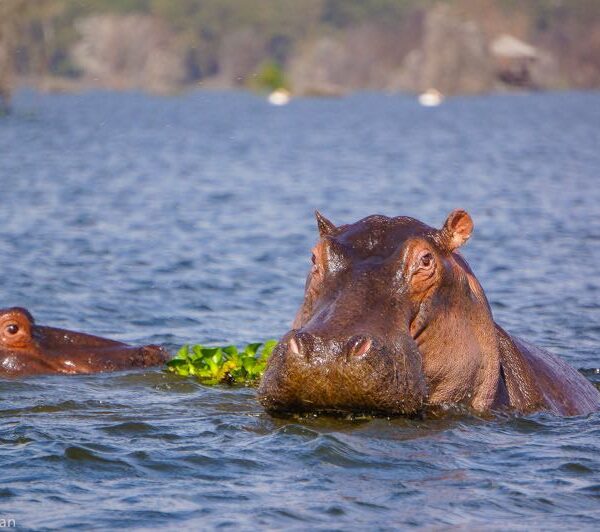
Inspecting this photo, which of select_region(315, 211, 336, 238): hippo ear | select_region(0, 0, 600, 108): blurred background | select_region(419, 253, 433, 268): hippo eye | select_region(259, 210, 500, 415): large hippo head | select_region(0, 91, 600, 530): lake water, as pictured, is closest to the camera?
select_region(0, 91, 600, 530): lake water

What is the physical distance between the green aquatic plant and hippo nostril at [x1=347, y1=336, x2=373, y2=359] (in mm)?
2302

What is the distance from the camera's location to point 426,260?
6168 millimetres

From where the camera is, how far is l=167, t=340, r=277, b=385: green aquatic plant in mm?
7922

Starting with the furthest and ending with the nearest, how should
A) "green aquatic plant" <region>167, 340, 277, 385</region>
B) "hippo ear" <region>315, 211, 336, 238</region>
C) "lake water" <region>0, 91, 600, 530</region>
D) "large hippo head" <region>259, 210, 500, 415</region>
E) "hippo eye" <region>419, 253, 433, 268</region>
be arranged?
"green aquatic plant" <region>167, 340, 277, 385</region> → "hippo ear" <region>315, 211, 336, 238</region> → "hippo eye" <region>419, 253, 433, 268</region> → "large hippo head" <region>259, 210, 500, 415</region> → "lake water" <region>0, 91, 600, 530</region>

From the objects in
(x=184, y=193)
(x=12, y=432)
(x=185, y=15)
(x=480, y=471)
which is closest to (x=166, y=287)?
(x=12, y=432)

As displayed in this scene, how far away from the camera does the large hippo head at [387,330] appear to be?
5.65m

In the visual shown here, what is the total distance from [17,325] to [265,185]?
65.1 feet

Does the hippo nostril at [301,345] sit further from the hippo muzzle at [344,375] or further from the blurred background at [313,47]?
the blurred background at [313,47]

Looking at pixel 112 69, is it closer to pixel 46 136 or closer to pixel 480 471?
pixel 46 136

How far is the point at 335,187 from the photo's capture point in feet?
88.8

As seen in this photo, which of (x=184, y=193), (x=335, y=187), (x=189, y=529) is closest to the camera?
(x=189, y=529)

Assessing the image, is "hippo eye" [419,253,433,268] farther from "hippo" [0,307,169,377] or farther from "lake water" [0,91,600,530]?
"hippo" [0,307,169,377]

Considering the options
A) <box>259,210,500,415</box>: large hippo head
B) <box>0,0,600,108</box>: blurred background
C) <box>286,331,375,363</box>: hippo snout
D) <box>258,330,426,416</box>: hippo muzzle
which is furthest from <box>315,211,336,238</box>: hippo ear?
<box>0,0,600,108</box>: blurred background

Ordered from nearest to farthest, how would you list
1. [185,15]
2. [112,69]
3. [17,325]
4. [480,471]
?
[480,471] < [17,325] < [112,69] < [185,15]
